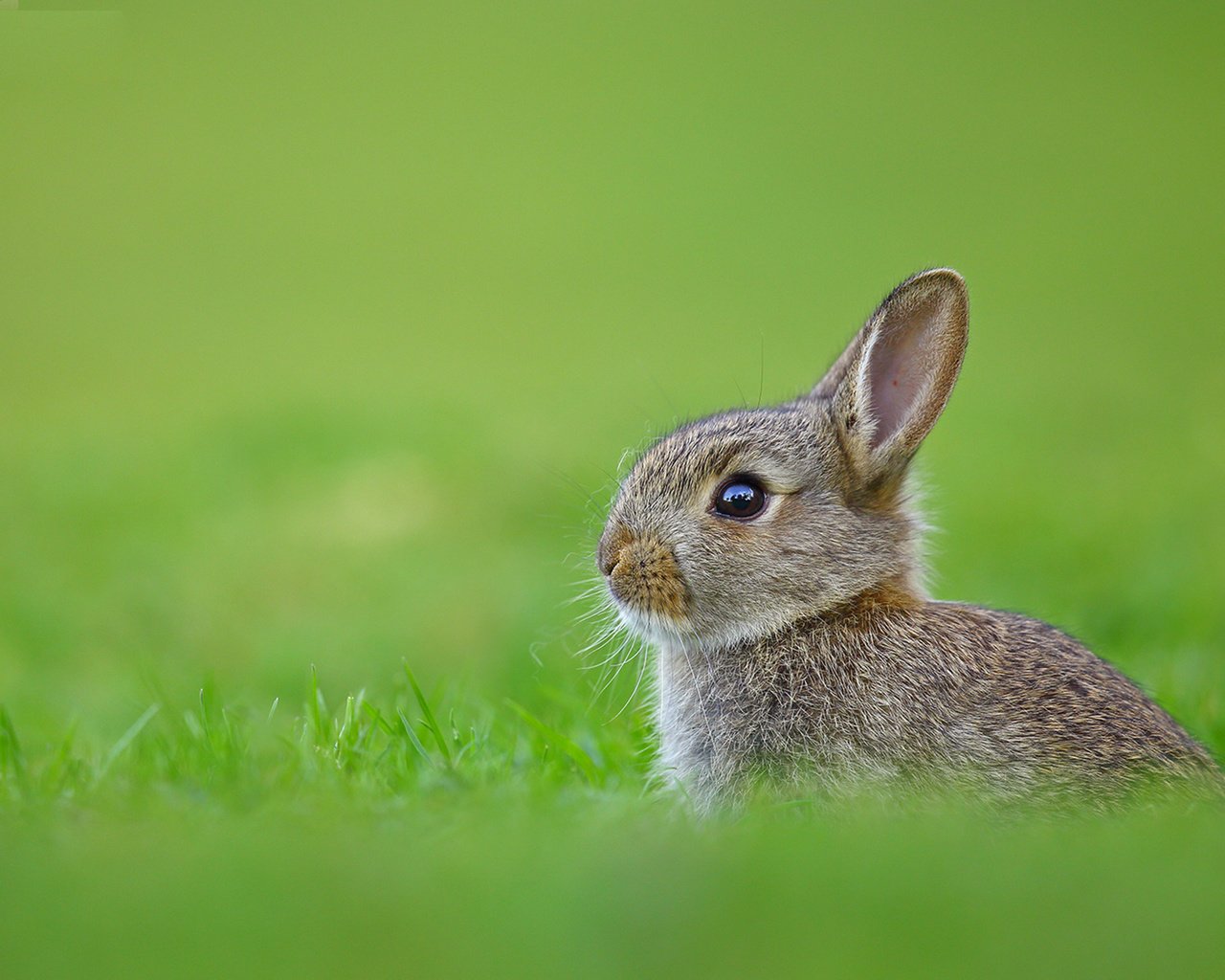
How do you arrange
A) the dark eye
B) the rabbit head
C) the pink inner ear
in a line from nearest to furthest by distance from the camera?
the rabbit head
the dark eye
the pink inner ear

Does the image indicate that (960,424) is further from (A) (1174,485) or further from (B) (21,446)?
(B) (21,446)

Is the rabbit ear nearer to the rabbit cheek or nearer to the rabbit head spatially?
the rabbit head

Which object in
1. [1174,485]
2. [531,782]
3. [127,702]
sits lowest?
[127,702]

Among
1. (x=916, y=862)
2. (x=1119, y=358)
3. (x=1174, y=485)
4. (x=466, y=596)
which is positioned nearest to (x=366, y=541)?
(x=466, y=596)

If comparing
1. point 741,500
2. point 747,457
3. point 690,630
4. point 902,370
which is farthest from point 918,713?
point 902,370

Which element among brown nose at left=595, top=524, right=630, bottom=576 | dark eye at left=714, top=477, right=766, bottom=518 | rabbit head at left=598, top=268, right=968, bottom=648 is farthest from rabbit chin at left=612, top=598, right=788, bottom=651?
dark eye at left=714, top=477, right=766, bottom=518

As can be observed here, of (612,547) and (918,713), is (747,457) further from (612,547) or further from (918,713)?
(918,713)

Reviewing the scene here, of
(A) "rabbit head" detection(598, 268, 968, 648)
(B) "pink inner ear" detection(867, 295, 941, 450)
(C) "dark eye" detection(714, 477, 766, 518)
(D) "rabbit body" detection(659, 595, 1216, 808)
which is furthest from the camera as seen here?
(B) "pink inner ear" detection(867, 295, 941, 450)
